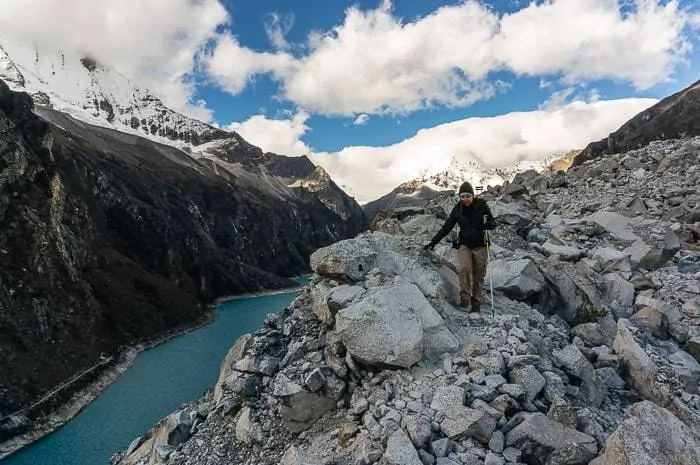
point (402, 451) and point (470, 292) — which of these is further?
point (470, 292)

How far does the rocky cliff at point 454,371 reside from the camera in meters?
6.94

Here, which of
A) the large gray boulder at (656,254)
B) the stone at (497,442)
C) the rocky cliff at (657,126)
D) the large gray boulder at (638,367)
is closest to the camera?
the stone at (497,442)

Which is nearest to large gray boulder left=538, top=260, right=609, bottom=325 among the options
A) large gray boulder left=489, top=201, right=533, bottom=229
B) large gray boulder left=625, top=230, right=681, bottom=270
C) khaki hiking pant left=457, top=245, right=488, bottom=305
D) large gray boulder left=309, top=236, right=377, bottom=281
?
khaki hiking pant left=457, top=245, right=488, bottom=305

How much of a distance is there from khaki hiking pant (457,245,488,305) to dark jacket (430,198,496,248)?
0.62ft

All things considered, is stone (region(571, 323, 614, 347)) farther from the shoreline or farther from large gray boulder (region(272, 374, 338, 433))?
the shoreline

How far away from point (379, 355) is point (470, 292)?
162 inches

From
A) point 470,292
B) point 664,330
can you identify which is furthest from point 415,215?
point 664,330

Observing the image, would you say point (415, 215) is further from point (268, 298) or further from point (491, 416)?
point (268, 298)

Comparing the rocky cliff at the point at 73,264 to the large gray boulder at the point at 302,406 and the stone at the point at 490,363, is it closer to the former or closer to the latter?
the large gray boulder at the point at 302,406

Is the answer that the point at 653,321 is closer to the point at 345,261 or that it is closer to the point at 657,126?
the point at 345,261

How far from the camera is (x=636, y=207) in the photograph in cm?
2294

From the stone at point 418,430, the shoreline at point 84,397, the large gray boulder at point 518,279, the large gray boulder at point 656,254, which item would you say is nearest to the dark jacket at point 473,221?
the large gray boulder at point 518,279

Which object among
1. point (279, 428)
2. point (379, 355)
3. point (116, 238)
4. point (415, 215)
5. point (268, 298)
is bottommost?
point (268, 298)

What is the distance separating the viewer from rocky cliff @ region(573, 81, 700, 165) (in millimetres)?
104250
